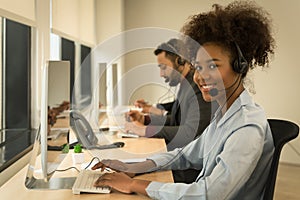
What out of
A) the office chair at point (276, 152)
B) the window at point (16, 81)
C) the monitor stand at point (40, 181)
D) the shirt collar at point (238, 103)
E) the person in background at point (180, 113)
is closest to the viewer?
the office chair at point (276, 152)

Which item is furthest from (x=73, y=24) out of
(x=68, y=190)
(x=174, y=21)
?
(x=68, y=190)

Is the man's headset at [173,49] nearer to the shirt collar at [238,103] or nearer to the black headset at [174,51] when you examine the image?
the black headset at [174,51]

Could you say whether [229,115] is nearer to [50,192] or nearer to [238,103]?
[238,103]

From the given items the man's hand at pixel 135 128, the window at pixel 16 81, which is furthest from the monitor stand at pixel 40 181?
the man's hand at pixel 135 128

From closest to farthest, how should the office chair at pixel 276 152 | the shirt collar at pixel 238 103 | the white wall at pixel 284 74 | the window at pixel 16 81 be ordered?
the office chair at pixel 276 152
the shirt collar at pixel 238 103
the window at pixel 16 81
the white wall at pixel 284 74

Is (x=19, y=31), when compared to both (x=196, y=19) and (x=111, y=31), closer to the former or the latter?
(x=196, y=19)

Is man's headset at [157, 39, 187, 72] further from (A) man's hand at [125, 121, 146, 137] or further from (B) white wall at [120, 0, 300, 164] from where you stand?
(B) white wall at [120, 0, 300, 164]

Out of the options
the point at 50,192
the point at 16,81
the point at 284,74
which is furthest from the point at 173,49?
the point at 284,74

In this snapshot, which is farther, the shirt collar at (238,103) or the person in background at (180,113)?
the person in background at (180,113)

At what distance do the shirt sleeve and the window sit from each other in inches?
58.3

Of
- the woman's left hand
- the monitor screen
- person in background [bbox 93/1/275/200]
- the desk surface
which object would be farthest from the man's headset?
the woman's left hand

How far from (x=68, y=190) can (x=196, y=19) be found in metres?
0.82

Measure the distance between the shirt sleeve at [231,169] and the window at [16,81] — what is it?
4.85 feet

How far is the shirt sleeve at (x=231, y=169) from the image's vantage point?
1.14 meters
